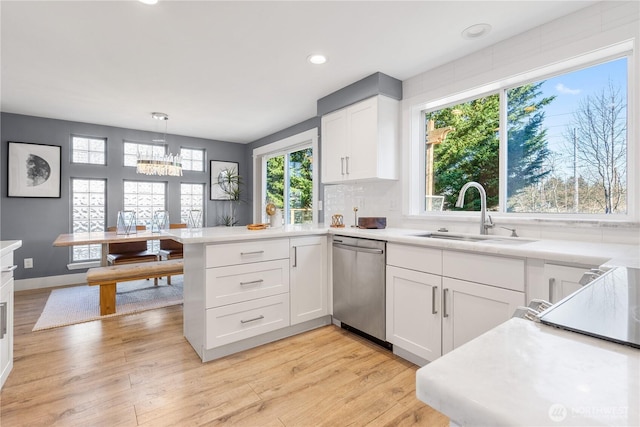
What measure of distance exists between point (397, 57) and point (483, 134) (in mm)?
948

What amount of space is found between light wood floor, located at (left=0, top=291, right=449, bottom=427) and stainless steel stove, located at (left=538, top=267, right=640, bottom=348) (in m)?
1.20

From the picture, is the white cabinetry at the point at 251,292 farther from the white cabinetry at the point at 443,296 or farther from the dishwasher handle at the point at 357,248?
the white cabinetry at the point at 443,296

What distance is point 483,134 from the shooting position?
2.59 meters

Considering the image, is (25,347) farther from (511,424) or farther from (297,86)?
(511,424)

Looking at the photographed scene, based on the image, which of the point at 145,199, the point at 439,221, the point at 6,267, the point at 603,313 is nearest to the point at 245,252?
the point at 6,267

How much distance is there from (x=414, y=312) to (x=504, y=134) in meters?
1.53

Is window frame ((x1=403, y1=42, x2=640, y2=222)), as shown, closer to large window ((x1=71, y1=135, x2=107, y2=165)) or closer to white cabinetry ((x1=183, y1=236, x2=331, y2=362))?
white cabinetry ((x1=183, y1=236, x2=331, y2=362))

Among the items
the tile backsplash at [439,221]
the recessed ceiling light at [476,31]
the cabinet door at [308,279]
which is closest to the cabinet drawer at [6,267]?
the cabinet door at [308,279]

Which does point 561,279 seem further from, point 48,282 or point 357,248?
point 48,282

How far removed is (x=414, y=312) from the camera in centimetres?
214

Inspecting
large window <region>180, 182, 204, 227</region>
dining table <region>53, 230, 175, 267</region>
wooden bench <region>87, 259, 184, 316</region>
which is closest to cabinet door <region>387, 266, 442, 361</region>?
dining table <region>53, 230, 175, 267</region>

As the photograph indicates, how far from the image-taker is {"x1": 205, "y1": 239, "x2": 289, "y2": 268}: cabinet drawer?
221 centimetres

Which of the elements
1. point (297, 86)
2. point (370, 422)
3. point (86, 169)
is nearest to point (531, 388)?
point (370, 422)

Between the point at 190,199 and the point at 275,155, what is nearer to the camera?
the point at 275,155
